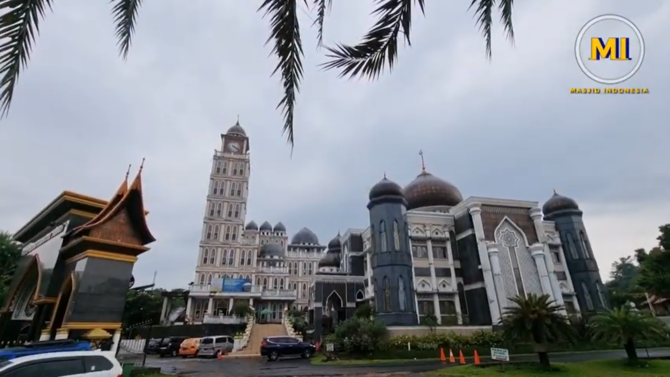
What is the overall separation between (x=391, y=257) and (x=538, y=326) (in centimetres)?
1148

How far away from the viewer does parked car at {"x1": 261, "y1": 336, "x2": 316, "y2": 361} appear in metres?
19.8

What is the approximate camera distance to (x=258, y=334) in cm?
3097

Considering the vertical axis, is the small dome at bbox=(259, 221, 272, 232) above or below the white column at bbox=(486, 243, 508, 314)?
above

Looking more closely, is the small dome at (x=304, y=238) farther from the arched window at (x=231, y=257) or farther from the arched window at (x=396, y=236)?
the arched window at (x=396, y=236)

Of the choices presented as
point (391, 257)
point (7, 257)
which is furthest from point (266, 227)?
point (391, 257)

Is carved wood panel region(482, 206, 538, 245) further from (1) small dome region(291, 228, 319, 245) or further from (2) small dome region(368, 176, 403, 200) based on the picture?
(1) small dome region(291, 228, 319, 245)

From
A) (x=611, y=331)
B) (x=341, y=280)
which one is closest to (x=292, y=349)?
(x=341, y=280)

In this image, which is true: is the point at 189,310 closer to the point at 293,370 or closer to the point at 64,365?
the point at 293,370

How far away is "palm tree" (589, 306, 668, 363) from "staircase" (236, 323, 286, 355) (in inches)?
857

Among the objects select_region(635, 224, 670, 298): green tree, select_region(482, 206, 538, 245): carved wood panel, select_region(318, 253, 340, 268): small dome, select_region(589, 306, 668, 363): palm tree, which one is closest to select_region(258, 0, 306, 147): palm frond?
select_region(589, 306, 668, 363): palm tree

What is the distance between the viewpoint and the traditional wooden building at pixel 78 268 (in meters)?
10.8

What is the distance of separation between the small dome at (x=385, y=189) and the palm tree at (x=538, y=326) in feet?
43.4

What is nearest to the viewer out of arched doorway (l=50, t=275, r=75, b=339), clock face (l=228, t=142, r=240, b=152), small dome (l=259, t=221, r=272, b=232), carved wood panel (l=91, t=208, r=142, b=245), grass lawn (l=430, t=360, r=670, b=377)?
arched doorway (l=50, t=275, r=75, b=339)

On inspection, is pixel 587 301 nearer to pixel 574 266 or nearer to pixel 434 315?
pixel 574 266
